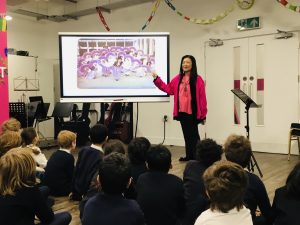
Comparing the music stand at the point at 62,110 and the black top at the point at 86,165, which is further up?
the music stand at the point at 62,110

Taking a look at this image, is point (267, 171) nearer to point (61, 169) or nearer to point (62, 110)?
point (61, 169)

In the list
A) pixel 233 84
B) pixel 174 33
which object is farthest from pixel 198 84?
pixel 174 33

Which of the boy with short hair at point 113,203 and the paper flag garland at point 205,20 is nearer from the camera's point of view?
the boy with short hair at point 113,203

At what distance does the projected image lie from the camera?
4.88 metres

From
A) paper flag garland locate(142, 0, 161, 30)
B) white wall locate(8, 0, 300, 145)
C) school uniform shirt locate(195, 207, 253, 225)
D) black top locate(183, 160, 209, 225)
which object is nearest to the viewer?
school uniform shirt locate(195, 207, 253, 225)

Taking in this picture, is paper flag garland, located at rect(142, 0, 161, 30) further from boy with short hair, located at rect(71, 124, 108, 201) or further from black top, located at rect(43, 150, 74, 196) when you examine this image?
Result: boy with short hair, located at rect(71, 124, 108, 201)

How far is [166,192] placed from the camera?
2010 mm

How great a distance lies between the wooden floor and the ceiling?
3.62 meters

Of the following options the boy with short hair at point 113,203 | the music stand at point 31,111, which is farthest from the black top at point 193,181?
the music stand at point 31,111

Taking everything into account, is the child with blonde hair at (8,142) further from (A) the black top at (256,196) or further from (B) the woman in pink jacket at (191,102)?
(B) the woman in pink jacket at (191,102)

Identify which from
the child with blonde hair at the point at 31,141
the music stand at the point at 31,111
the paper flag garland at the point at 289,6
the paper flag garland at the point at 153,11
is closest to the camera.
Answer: the child with blonde hair at the point at 31,141

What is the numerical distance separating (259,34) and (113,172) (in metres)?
5.15

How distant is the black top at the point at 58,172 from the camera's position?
336 centimetres

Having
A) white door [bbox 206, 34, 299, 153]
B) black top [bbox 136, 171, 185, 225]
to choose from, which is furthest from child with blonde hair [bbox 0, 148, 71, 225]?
white door [bbox 206, 34, 299, 153]
